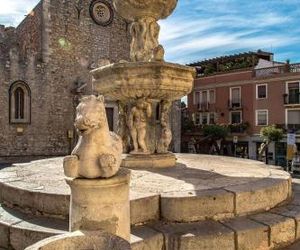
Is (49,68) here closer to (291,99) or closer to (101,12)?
(101,12)

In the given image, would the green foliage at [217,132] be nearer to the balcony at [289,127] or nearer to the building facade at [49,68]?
the balcony at [289,127]

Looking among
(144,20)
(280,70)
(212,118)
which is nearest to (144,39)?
(144,20)

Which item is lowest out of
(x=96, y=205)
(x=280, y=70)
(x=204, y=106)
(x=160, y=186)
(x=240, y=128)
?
(x=160, y=186)

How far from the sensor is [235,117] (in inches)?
1438

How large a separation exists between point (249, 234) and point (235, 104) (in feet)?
110

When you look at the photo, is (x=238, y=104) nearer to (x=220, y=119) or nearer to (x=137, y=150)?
(x=220, y=119)

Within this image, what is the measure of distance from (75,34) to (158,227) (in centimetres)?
2118

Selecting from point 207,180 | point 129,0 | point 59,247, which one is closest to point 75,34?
point 129,0

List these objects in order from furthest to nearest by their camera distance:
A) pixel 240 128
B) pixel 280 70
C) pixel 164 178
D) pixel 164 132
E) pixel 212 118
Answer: pixel 212 118, pixel 240 128, pixel 280 70, pixel 164 132, pixel 164 178

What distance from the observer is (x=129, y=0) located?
21.8 ft

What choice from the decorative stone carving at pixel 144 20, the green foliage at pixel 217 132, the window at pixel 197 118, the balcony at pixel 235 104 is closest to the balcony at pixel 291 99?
the balcony at pixel 235 104

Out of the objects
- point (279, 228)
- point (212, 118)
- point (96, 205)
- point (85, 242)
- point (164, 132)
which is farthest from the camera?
point (212, 118)

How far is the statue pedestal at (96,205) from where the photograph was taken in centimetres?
271

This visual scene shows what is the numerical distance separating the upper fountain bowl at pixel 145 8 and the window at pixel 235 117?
3012cm
